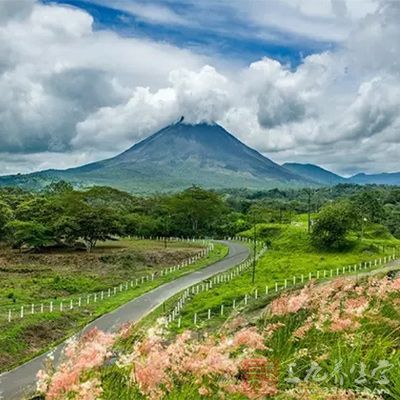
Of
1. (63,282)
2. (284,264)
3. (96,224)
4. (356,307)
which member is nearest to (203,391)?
(356,307)

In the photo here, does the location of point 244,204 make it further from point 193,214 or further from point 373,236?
point 373,236

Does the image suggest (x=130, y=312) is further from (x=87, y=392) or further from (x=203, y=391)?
(x=87, y=392)

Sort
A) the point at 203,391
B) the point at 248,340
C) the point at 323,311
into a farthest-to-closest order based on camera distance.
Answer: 1. the point at 323,311
2. the point at 248,340
3. the point at 203,391

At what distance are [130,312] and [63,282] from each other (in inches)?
478

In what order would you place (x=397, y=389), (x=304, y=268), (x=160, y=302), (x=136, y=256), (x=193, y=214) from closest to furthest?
1. (x=397, y=389)
2. (x=160, y=302)
3. (x=304, y=268)
4. (x=136, y=256)
5. (x=193, y=214)

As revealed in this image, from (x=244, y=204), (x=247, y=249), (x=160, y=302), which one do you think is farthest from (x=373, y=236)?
(x=244, y=204)

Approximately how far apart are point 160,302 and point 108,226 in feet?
94.3

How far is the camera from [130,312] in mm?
29984

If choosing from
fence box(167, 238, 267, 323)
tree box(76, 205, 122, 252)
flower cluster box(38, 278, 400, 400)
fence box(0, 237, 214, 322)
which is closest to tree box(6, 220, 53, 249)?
tree box(76, 205, 122, 252)

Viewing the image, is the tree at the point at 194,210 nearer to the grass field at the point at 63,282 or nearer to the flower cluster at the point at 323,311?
the grass field at the point at 63,282

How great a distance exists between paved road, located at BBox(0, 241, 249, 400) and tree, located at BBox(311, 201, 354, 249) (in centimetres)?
812

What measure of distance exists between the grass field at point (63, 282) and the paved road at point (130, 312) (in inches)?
31.3

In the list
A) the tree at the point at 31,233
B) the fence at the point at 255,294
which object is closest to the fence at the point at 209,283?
the fence at the point at 255,294

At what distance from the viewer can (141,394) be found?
3648 mm
